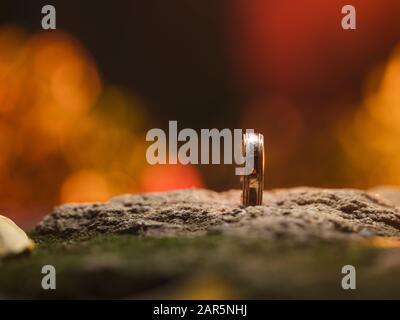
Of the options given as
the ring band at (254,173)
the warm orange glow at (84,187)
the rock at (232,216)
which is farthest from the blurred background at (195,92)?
the ring band at (254,173)

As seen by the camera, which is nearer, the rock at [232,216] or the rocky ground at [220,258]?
the rocky ground at [220,258]

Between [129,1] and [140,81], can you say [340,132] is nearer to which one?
[140,81]

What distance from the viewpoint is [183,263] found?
2.01 m

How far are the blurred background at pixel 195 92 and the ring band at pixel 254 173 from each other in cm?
340

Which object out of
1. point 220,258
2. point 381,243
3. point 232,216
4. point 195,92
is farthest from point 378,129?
point 220,258

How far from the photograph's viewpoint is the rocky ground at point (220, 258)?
1867 millimetres

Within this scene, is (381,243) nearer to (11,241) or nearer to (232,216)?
(232,216)

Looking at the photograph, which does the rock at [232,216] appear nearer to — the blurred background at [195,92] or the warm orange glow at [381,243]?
the warm orange glow at [381,243]

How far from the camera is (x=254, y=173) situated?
10.3 feet

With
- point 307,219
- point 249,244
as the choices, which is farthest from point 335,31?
point 249,244

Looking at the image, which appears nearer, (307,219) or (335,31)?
(307,219)
